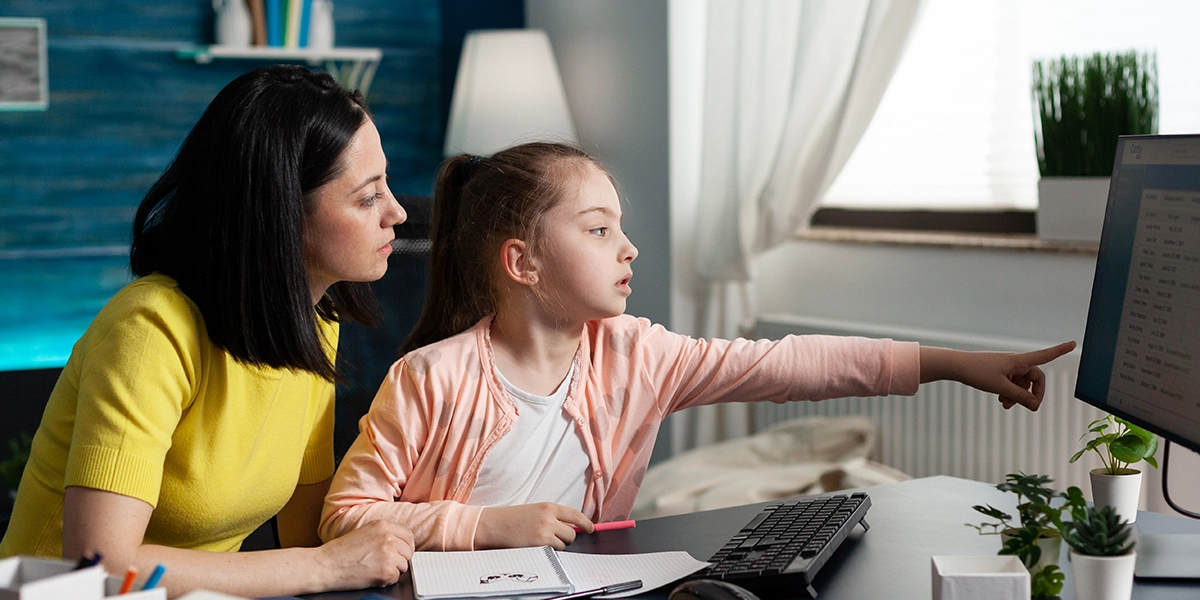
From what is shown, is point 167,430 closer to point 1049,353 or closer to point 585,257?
point 585,257

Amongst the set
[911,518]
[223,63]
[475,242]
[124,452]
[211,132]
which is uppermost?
[223,63]

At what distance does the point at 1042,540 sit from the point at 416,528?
1.96ft

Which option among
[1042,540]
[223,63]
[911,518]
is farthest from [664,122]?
[1042,540]

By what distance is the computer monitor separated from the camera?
960 millimetres

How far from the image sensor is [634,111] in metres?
3.18

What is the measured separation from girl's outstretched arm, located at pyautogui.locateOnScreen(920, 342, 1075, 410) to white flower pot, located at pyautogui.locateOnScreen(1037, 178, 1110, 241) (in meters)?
0.94

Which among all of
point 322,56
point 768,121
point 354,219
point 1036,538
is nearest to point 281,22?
point 322,56

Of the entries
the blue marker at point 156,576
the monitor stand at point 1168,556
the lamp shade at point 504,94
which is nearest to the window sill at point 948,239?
the lamp shade at point 504,94

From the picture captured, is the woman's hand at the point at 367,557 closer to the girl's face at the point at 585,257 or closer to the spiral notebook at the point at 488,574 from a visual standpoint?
the spiral notebook at the point at 488,574

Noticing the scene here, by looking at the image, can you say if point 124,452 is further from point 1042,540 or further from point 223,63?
point 223,63

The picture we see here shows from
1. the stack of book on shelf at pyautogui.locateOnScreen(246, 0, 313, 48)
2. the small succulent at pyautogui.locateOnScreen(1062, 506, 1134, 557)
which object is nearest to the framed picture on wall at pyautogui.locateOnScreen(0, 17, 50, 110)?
the stack of book on shelf at pyautogui.locateOnScreen(246, 0, 313, 48)

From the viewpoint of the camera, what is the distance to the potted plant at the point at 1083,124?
6.79 ft

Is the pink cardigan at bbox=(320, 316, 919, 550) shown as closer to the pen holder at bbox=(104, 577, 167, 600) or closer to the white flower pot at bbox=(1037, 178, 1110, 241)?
the pen holder at bbox=(104, 577, 167, 600)

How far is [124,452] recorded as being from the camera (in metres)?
1.01
